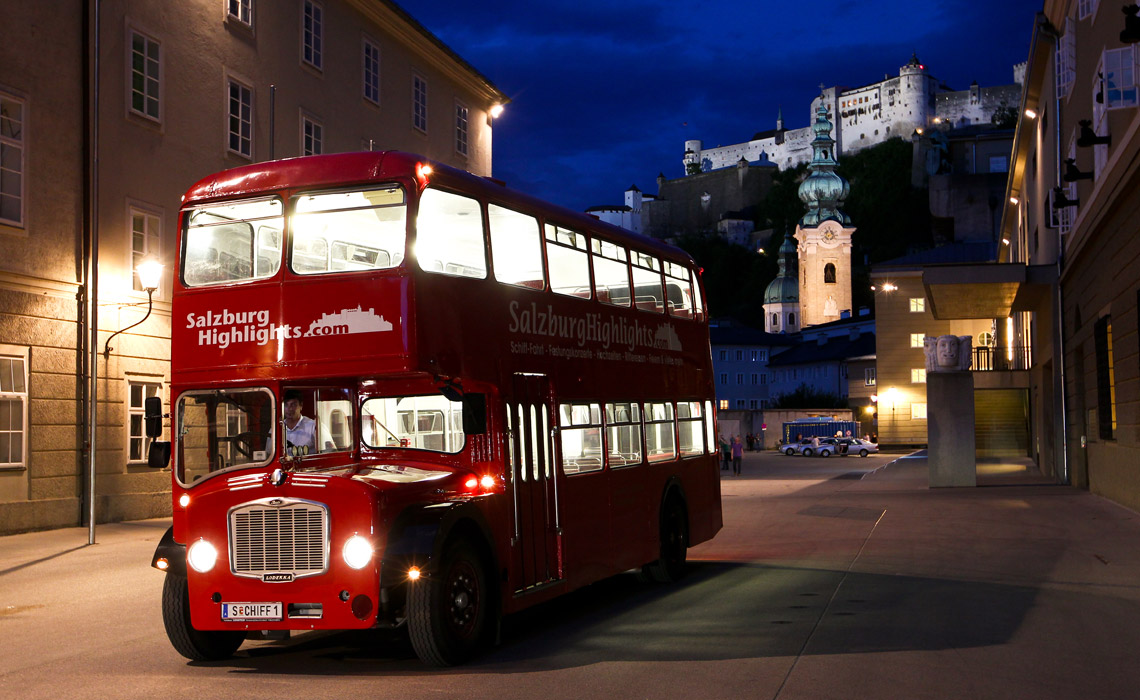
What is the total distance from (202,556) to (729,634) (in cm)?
424

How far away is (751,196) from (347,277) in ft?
605

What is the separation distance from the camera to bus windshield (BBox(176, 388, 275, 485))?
971cm

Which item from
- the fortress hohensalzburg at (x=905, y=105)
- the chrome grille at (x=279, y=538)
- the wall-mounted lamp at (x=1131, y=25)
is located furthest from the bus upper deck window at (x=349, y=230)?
the fortress hohensalzburg at (x=905, y=105)

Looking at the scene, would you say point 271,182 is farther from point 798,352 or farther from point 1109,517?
point 798,352

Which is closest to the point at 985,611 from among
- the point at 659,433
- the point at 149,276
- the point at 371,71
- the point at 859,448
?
the point at 659,433

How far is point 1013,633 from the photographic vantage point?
415 inches

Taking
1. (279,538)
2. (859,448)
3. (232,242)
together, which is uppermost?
(232,242)

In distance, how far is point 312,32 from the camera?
104 ft

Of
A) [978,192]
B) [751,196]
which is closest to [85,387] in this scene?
[978,192]

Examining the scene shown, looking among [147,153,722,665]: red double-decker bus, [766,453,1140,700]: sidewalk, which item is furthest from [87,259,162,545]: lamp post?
[766,453,1140,700]: sidewalk

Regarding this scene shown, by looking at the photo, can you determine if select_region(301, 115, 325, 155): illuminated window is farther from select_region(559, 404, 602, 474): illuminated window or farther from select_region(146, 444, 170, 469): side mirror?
select_region(146, 444, 170, 469): side mirror

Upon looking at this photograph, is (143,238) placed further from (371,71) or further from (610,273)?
(610,273)

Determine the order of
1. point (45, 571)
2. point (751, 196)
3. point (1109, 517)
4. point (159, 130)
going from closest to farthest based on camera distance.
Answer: point (45, 571) → point (1109, 517) → point (159, 130) → point (751, 196)

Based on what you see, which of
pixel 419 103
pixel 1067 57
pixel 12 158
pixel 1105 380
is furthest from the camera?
pixel 419 103
